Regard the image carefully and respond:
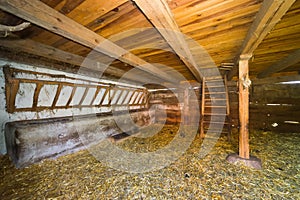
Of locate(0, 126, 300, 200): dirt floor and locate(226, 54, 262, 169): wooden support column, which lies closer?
locate(0, 126, 300, 200): dirt floor

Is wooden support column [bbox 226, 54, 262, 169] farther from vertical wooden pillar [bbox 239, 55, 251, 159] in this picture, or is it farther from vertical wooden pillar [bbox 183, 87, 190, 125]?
vertical wooden pillar [bbox 183, 87, 190, 125]

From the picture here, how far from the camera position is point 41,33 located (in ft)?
4.72

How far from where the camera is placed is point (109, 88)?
3.30 m

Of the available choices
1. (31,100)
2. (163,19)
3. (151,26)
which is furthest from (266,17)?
(31,100)

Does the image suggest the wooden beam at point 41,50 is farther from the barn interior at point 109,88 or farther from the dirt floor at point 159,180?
the dirt floor at point 159,180

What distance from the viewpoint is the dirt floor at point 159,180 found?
1.38m

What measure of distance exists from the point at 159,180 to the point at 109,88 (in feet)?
8.04

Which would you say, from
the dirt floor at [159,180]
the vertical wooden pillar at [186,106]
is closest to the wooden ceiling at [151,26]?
the dirt floor at [159,180]

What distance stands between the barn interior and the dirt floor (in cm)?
1

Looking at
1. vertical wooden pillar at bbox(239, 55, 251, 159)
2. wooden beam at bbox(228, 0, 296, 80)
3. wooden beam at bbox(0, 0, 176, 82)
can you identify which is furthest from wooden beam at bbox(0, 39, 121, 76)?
vertical wooden pillar at bbox(239, 55, 251, 159)

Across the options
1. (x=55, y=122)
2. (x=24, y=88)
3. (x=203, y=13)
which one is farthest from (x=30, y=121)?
(x=203, y=13)

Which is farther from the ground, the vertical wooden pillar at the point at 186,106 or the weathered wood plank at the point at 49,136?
the vertical wooden pillar at the point at 186,106

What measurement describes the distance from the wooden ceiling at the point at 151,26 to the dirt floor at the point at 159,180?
65.2 inches

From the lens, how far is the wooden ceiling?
3.28 ft
